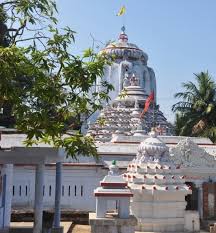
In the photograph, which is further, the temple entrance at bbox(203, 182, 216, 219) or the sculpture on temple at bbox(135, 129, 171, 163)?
the temple entrance at bbox(203, 182, 216, 219)

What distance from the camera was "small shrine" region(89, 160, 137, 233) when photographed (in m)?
14.7

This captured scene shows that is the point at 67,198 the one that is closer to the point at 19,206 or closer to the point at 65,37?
the point at 19,206

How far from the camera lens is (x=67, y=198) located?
24.5 metres

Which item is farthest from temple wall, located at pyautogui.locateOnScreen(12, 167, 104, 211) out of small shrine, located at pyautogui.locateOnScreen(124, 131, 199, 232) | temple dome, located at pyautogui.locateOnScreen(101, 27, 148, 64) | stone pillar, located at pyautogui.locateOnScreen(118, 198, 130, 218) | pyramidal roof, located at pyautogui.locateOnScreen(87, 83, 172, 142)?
temple dome, located at pyautogui.locateOnScreen(101, 27, 148, 64)

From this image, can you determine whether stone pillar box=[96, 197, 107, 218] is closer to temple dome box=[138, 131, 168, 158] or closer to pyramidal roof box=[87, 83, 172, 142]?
temple dome box=[138, 131, 168, 158]

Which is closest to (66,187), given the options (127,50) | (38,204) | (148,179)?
(148,179)

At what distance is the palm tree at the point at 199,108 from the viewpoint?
36.7 metres

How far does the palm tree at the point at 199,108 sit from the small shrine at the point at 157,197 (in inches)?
585

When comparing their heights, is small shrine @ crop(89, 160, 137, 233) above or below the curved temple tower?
below

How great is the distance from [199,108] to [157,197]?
663 inches

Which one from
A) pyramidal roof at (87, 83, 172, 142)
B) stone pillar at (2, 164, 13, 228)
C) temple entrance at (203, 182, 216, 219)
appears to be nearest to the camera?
stone pillar at (2, 164, 13, 228)

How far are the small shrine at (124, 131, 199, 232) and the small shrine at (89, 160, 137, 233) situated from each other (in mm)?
5181

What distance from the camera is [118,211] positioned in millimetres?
15758

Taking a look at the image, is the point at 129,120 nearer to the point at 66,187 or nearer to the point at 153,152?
the point at 66,187
